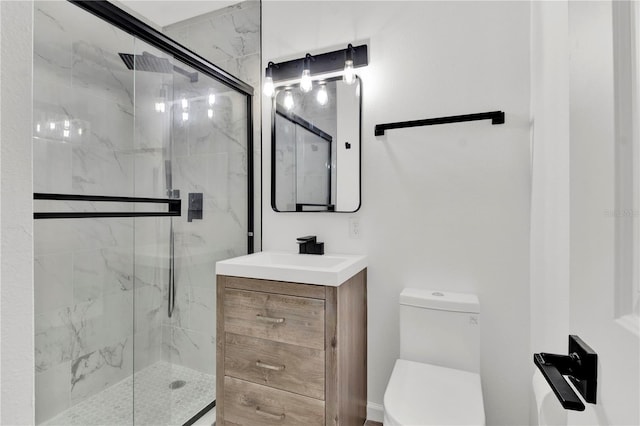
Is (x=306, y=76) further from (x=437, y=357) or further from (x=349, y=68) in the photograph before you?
(x=437, y=357)

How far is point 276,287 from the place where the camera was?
1413 mm

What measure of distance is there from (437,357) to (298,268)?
0.77 metres

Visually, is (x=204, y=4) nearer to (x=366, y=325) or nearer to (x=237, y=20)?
(x=237, y=20)

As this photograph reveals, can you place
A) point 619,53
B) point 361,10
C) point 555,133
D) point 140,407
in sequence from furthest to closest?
1. point 361,10
2. point 140,407
3. point 555,133
4. point 619,53

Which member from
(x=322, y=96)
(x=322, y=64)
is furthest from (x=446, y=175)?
(x=322, y=64)

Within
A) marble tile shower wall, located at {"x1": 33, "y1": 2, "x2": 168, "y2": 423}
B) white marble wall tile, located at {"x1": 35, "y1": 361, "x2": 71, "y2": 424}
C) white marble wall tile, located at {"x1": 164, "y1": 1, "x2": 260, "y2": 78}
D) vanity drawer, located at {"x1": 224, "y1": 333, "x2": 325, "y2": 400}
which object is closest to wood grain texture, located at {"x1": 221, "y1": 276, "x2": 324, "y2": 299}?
vanity drawer, located at {"x1": 224, "y1": 333, "x2": 325, "y2": 400}

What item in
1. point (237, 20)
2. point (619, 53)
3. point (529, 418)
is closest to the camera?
point (619, 53)

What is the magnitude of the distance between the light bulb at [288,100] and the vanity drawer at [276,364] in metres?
1.36

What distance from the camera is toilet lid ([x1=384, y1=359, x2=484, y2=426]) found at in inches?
42.0

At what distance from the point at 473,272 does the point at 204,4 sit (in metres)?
2.45

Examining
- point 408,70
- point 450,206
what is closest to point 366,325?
point 450,206

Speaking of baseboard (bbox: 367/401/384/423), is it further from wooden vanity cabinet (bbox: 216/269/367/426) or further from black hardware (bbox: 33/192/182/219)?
black hardware (bbox: 33/192/182/219)

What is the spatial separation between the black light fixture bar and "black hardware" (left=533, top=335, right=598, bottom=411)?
166cm

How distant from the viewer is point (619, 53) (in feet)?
1.27
